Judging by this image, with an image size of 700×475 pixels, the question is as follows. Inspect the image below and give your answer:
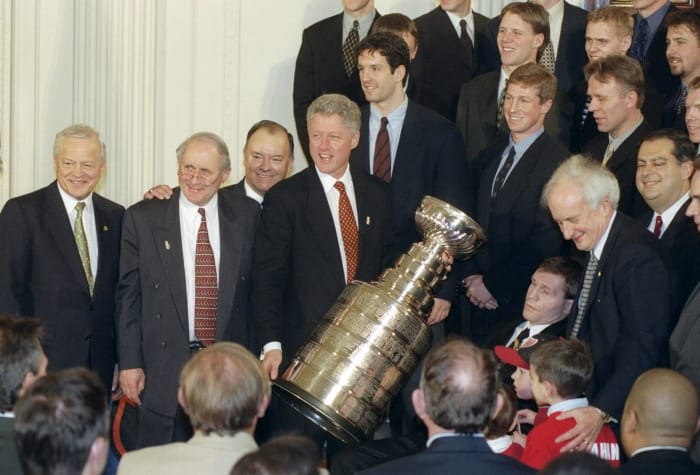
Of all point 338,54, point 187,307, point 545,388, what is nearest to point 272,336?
point 187,307

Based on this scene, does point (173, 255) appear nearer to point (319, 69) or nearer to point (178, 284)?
point (178, 284)

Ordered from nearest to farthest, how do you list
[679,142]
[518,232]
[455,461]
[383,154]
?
[455,461], [679,142], [518,232], [383,154]

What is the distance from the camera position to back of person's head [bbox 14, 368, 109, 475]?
3260 mm

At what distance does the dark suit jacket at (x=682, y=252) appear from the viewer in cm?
554

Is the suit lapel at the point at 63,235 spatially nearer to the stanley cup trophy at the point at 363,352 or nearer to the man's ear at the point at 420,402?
the stanley cup trophy at the point at 363,352

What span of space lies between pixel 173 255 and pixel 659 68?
105 inches

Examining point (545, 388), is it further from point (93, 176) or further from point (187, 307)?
point (93, 176)

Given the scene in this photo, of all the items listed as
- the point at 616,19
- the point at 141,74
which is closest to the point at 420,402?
the point at 616,19

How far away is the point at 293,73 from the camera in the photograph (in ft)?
25.5

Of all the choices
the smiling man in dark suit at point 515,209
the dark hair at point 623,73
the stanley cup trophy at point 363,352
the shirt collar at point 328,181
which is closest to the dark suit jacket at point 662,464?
the stanley cup trophy at point 363,352

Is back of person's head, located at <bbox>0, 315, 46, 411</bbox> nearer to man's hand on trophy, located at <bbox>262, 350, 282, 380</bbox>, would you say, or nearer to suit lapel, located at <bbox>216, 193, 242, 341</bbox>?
man's hand on trophy, located at <bbox>262, 350, 282, 380</bbox>

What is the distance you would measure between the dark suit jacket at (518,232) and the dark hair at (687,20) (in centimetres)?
83

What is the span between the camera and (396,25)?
692cm

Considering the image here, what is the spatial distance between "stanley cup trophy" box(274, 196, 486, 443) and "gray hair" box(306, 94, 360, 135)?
77 cm
